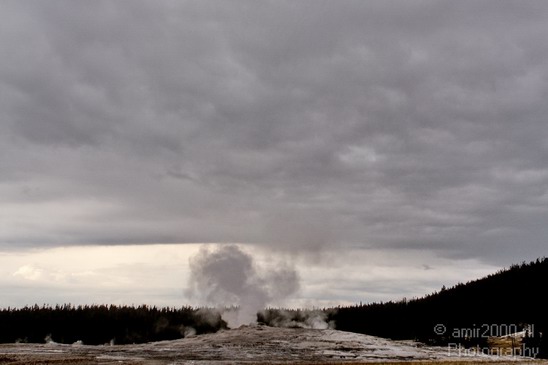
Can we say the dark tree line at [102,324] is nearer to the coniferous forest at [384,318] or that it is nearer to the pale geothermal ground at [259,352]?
the coniferous forest at [384,318]

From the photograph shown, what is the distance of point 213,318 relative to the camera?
131875mm

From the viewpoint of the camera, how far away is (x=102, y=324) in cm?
11519

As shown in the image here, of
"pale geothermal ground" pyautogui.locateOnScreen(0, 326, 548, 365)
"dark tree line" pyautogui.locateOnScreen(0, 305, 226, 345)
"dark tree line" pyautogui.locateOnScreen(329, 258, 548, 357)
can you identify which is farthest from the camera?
"dark tree line" pyautogui.locateOnScreen(0, 305, 226, 345)

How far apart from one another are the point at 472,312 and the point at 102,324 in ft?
225

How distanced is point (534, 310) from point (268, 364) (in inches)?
2409

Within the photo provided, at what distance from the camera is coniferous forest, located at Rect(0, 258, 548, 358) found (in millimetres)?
89938

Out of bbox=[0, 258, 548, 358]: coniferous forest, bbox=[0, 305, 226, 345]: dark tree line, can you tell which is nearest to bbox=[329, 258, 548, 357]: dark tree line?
bbox=[0, 258, 548, 358]: coniferous forest

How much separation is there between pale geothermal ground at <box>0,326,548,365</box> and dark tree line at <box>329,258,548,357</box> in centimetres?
1341

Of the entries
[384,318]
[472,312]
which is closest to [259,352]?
[472,312]

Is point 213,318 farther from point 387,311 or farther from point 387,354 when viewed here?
point 387,354

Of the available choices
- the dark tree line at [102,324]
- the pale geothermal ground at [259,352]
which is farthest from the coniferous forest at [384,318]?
the pale geothermal ground at [259,352]

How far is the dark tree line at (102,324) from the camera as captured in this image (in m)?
109

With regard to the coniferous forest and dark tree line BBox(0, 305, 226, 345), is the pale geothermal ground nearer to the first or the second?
the coniferous forest

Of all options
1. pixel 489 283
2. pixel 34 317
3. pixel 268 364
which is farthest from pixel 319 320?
pixel 268 364
